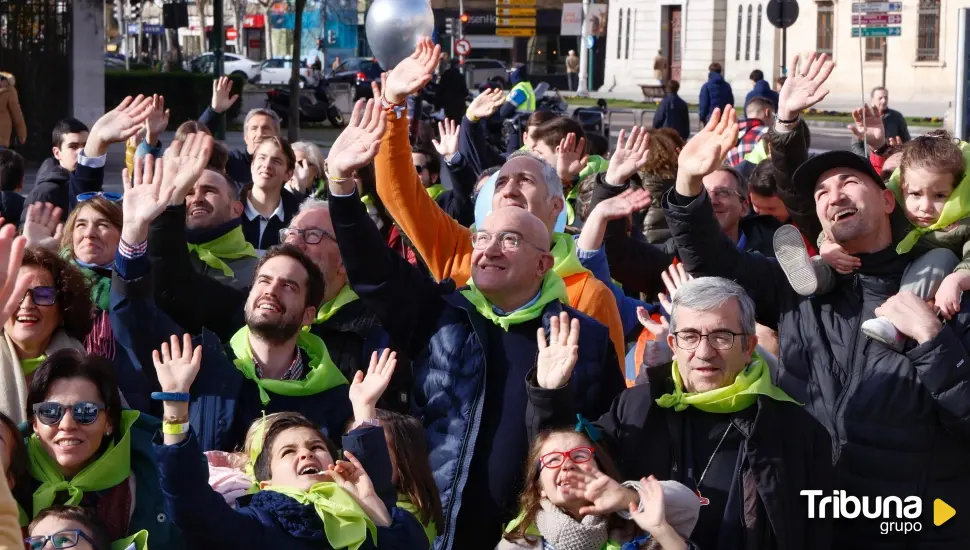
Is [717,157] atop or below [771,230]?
atop

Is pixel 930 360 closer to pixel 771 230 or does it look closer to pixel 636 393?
pixel 636 393

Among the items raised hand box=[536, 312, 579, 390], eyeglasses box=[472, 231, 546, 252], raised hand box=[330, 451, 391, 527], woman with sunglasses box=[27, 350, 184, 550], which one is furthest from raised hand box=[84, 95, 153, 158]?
raised hand box=[330, 451, 391, 527]

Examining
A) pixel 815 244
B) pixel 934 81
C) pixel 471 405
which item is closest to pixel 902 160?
pixel 815 244

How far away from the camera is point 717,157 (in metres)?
4.75

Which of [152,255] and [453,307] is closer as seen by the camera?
[453,307]

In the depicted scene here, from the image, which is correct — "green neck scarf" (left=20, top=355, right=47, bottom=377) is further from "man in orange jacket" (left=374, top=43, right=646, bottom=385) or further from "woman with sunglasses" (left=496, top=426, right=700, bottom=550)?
"woman with sunglasses" (left=496, top=426, right=700, bottom=550)

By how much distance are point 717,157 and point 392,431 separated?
135 cm

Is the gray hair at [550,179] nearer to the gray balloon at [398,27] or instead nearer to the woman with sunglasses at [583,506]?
the woman with sunglasses at [583,506]

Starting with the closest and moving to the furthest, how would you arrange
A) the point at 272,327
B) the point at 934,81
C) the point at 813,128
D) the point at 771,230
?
the point at 272,327 < the point at 771,230 < the point at 813,128 < the point at 934,81

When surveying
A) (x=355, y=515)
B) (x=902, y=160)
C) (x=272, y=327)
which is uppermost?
(x=902, y=160)

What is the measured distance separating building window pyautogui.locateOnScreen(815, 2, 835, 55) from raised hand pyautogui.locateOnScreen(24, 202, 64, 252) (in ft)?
147

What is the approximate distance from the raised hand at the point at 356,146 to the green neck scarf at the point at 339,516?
118 cm

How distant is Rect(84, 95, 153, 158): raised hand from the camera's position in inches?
273

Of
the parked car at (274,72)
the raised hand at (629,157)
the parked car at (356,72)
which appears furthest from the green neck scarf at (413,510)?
the parked car at (274,72)
